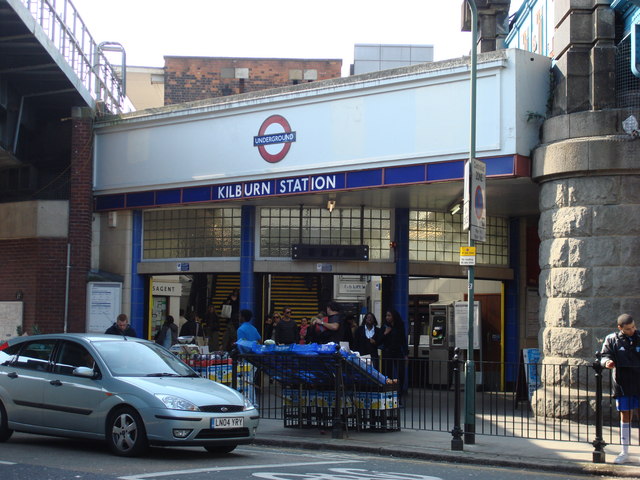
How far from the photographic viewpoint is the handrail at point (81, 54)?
57.1 feet

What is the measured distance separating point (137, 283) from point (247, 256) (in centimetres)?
292

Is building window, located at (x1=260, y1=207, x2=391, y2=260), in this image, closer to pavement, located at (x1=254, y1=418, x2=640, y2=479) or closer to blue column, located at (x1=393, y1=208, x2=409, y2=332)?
blue column, located at (x1=393, y1=208, x2=409, y2=332)

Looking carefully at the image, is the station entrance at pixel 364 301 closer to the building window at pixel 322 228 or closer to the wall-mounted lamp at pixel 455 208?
the building window at pixel 322 228

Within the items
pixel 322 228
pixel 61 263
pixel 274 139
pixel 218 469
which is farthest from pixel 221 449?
pixel 61 263

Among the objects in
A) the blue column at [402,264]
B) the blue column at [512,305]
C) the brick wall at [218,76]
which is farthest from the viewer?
the brick wall at [218,76]

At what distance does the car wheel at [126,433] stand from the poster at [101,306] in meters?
10.3

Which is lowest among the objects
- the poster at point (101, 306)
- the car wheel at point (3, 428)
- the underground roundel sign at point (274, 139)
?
the car wheel at point (3, 428)

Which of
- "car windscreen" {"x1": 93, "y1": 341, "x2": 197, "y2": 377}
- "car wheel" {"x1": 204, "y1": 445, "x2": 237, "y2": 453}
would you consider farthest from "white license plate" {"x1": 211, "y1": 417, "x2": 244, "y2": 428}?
"car windscreen" {"x1": 93, "y1": 341, "x2": 197, "y2": 377}

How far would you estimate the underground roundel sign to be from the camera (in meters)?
18.2

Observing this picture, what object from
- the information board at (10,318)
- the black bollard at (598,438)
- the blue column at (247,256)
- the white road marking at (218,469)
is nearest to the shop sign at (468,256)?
the black bollard at (598,438)

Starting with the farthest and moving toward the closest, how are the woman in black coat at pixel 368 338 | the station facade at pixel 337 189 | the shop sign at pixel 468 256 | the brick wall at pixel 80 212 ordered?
1. the brick wall at pixel 80 212
2. the woman in black coat at pixel 368 338
3. the station facade at pixel 337 189
4. the shop sign at pixel 468 256

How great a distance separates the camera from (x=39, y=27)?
16016 mm

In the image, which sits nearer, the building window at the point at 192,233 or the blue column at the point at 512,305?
the building window at the point at 192,233

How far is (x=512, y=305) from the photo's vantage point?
20.3 metres
